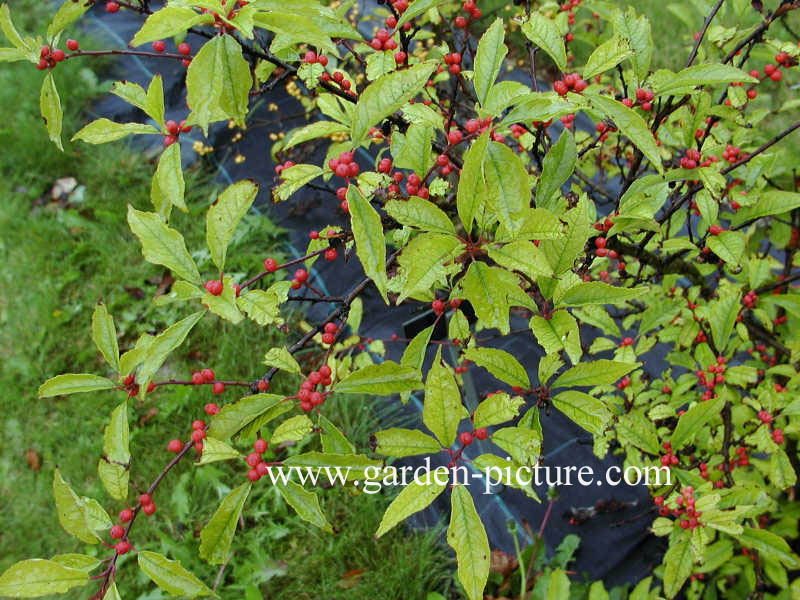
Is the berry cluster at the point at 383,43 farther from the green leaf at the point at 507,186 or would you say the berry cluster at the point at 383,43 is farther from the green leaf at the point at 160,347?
Result: the green leaf at the point at 160,347

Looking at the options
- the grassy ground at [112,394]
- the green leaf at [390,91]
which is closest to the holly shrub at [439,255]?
the green leaf at [390,91]

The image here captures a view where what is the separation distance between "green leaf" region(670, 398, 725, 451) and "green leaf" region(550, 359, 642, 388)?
0.33 meters

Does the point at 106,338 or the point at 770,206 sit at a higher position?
the point at 770,206

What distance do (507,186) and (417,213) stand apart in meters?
0.13

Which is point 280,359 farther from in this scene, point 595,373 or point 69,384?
point 595,373

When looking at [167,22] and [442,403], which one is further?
[442,403]

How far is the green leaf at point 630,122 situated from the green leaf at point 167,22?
0.56m

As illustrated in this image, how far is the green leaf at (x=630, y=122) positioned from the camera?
2.86 ft

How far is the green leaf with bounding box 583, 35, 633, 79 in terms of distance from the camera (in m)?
1.03

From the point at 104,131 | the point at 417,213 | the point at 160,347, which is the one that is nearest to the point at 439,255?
the point at 417,213

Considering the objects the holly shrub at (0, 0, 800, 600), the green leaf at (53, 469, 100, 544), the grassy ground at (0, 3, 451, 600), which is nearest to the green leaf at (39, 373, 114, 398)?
the holly shrub at (0, 0, 800, 600)

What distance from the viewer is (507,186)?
2.76ft

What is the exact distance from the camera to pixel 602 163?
234cm

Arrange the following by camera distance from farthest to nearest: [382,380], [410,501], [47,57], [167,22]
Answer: [47,57]
[382,380]
[410,501]
[167,22]
